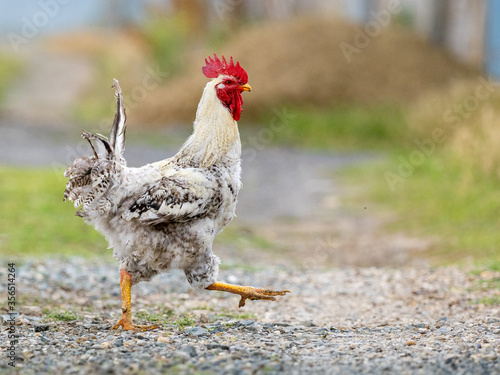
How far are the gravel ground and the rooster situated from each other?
0.47 meters

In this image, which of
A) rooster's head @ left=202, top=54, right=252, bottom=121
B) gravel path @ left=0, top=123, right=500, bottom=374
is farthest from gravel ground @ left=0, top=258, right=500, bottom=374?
rooster's head @ left=202, top=54, right=252, bottom=121

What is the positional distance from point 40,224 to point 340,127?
11.0 metres

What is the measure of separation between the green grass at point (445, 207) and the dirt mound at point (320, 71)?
23.0ft

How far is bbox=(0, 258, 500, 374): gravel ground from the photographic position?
4.35m

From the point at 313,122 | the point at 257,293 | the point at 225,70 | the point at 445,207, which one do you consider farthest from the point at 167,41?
the point at 257,293

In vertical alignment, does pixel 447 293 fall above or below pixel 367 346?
above

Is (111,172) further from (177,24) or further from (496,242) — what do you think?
(177,24)

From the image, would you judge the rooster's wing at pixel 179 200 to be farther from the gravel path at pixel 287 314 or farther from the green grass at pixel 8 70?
the green grass at pixel 8 70

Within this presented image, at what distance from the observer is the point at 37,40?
43594mm

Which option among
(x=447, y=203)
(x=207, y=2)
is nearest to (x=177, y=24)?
(x=207, y=2)

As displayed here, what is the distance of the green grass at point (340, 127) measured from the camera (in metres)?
19.5

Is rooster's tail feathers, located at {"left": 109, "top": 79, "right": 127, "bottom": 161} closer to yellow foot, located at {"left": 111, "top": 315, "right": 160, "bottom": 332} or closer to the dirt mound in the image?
yellow foot, located at {"left": 111, "top": 315, "right": 160, "bottom": 332}

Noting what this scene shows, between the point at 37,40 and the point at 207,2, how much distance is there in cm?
1777

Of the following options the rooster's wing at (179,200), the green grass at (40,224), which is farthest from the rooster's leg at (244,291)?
the green grass at (40,224)
